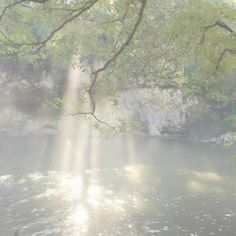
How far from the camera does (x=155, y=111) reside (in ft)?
170

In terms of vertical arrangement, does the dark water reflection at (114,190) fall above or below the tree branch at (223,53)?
below

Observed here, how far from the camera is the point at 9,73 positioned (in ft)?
162

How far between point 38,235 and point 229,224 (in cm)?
891

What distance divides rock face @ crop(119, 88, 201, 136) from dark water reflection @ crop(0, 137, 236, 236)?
9085 millimetres

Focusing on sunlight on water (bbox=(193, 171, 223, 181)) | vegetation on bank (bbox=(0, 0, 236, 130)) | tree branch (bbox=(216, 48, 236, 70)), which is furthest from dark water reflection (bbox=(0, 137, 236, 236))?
tree branch (bbox=(216, 48, 236, 70))

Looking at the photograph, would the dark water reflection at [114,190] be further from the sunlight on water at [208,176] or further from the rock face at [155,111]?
the rock face at [155,111]

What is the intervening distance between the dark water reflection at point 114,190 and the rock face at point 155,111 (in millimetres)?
9085

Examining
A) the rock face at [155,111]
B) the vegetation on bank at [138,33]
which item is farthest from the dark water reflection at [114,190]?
the rock face at [155,111]

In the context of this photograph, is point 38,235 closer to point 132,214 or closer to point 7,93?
point 132,214

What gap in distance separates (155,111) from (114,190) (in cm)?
2656

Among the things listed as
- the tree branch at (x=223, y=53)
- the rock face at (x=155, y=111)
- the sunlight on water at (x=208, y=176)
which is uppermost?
the tree branch at (x=223, y=53)

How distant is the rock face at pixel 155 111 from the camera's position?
51219 millimetres

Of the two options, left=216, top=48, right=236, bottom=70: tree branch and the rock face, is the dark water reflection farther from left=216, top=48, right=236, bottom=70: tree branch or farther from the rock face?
the rock face

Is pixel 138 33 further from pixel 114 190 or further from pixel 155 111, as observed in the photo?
pixel 155 111
